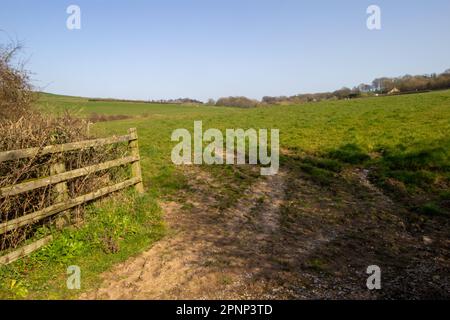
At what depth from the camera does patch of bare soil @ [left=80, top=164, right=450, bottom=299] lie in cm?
510

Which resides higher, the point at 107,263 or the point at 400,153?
the point at 400,153

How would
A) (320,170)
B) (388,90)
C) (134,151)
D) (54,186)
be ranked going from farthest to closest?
(388,90) < (320,170) < (134,151) < (54,186)

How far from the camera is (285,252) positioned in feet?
20.6

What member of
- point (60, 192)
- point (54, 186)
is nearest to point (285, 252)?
point (60, 192)

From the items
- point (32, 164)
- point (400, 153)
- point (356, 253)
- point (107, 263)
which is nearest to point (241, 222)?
point (356, 253)

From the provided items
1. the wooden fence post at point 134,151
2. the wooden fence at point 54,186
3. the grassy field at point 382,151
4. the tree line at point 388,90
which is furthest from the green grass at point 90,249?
the tree line at point 388,90

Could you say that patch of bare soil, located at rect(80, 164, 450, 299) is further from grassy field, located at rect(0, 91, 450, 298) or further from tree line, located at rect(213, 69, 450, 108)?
tree line, located at rect(213, 69, 450, 108)

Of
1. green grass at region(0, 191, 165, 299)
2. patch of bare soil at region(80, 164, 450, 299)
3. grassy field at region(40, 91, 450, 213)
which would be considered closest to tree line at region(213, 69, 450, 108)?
grassy field at region(40, 91, 450, 213)

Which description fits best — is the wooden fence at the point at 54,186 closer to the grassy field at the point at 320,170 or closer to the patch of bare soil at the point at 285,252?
the grassy field at the point at 320,170

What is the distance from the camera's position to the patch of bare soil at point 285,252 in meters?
5.10

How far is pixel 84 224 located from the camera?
7004 mm

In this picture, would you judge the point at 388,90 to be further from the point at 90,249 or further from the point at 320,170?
the point at 90,249
